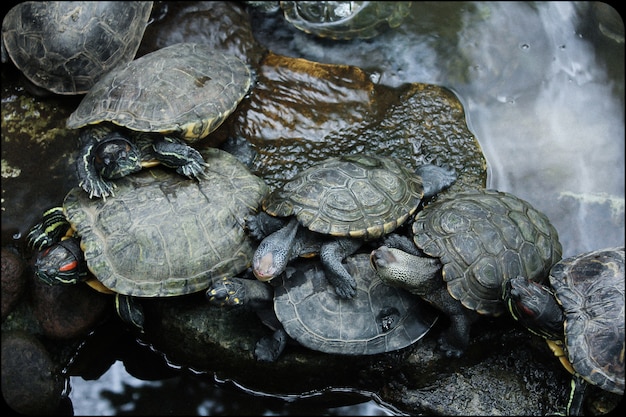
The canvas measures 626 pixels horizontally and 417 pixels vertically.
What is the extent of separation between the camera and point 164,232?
396 cm

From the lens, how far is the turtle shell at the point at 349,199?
157 inches

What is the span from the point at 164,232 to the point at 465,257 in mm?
1941

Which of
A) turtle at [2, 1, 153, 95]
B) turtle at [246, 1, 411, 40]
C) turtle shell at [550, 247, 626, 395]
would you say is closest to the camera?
turtle shell at [550, 247, 626, 395]

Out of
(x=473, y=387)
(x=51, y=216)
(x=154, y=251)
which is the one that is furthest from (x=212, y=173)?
(x=473, y=387)

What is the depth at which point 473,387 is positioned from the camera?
407 centimetres

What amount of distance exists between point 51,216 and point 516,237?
124 inches

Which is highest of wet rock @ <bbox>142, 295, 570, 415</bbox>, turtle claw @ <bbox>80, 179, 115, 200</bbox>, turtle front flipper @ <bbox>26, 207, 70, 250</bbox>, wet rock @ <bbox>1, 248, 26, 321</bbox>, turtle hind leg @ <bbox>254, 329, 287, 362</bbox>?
turtle claw @ <bbox>80, 179, 115, 200</bbox>

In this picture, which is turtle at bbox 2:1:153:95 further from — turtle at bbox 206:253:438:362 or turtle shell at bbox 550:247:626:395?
turtle shell at bbox 550:247:626:395

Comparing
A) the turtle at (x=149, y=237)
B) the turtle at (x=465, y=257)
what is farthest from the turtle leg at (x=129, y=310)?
the turtle at (x=465, y=257)

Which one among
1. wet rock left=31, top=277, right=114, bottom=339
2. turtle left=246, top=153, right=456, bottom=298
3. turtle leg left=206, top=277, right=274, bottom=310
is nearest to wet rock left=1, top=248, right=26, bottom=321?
wet rock left=31, top=277, right=114, bottom=339

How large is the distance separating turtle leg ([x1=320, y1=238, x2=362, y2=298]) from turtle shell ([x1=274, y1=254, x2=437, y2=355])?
0.19 ft

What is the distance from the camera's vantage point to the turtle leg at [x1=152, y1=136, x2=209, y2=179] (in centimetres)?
420

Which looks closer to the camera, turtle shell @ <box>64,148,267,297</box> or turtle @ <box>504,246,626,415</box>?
turtle @ <box>504,246,626,415</box>

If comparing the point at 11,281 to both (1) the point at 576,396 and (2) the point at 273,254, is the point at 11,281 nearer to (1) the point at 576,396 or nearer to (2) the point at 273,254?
(2) the point at 273,254
